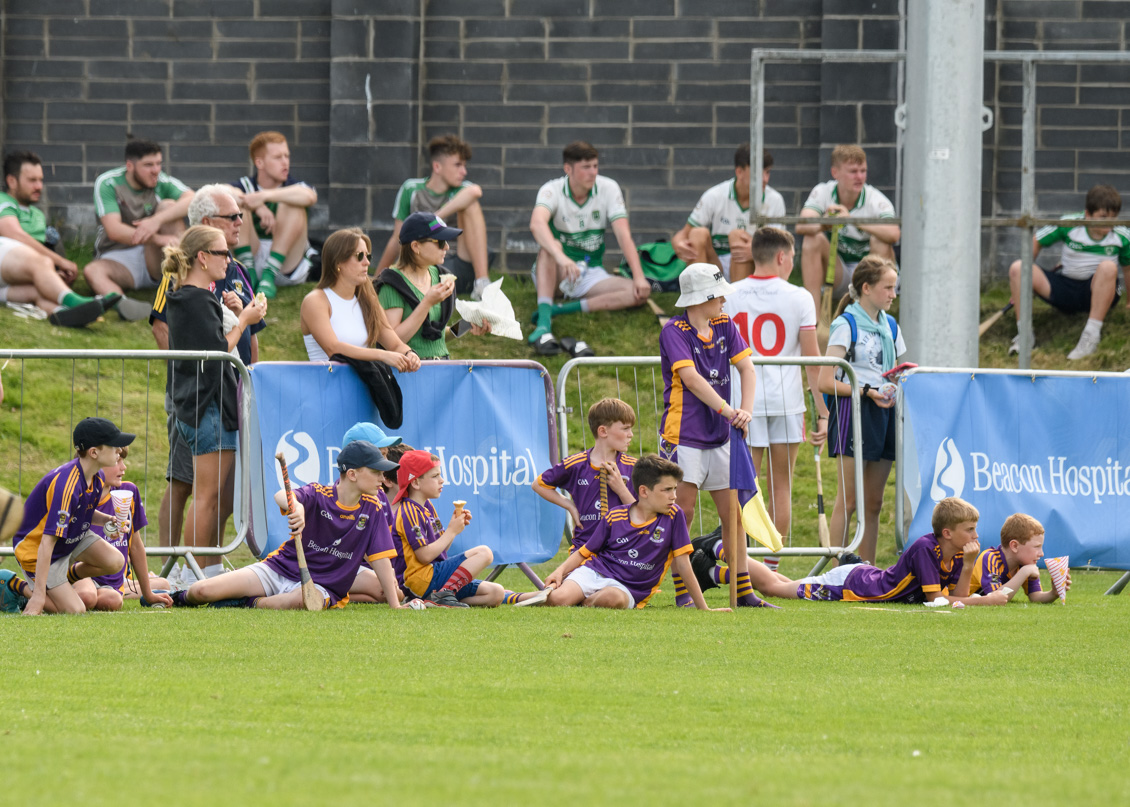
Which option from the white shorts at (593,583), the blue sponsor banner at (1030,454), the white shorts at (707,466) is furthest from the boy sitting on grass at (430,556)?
the blue sponsor banner at (1030,454)

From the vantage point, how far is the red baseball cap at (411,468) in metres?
8.66

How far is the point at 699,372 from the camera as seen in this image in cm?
842

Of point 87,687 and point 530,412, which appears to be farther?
point 530,412

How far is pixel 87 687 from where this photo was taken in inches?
214

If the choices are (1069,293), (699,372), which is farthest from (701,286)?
(1069,293)

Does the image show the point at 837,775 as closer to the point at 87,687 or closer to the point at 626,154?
the point at 87,687

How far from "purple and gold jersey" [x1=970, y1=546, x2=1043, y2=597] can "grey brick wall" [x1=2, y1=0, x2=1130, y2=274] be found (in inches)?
338

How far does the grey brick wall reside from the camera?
17219mm

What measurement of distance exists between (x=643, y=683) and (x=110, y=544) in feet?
11.5

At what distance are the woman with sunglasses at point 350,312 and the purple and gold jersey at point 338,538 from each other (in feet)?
4.16

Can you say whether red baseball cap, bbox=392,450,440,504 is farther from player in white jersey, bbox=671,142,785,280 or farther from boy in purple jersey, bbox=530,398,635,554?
player in white jersey, bbox=671,142,785,280

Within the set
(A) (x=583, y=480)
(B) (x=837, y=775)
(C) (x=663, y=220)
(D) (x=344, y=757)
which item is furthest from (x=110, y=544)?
(C) (x=663, y=220)

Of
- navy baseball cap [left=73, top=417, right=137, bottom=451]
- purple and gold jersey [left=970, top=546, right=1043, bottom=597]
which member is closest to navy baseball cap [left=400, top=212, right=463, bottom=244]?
navy baseball cap [left=73, top=417, right=137, bottom=451]

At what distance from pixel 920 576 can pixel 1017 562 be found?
67cm
